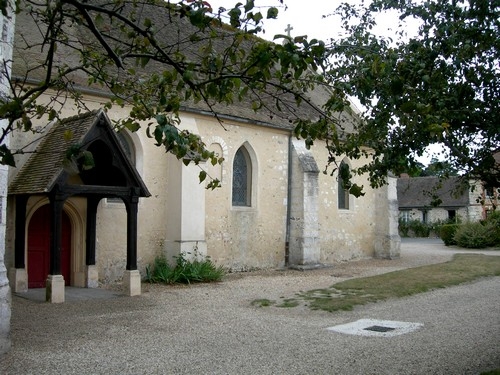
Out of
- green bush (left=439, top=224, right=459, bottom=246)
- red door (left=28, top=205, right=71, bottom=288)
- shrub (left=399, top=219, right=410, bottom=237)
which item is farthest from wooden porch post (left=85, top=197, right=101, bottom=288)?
shrub (left=399, top=219, right=410, bottom=237)

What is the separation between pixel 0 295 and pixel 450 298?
9477 millimetres

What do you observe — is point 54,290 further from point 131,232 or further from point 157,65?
point 157,65

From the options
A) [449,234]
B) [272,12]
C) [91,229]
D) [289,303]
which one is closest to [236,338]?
[289,303]

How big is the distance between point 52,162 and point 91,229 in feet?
8.51

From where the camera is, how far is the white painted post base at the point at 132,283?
11.9 meters

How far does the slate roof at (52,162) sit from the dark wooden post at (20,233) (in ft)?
1.45

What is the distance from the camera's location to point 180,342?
25.0ft

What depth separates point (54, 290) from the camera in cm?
1056

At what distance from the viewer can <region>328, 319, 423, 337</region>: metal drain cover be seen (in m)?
8.24

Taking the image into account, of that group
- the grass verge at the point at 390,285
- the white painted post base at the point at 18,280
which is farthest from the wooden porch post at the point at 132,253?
the grass verge at the point at 390,285

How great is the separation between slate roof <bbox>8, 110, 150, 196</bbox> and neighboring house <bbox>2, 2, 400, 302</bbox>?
0.04 metres

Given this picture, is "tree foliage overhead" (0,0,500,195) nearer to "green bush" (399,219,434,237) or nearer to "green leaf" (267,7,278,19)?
"green leaf" (267,7,278,19)

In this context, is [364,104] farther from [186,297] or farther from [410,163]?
[186,297]

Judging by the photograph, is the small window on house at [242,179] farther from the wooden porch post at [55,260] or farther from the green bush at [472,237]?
the green bush at [472,237]
